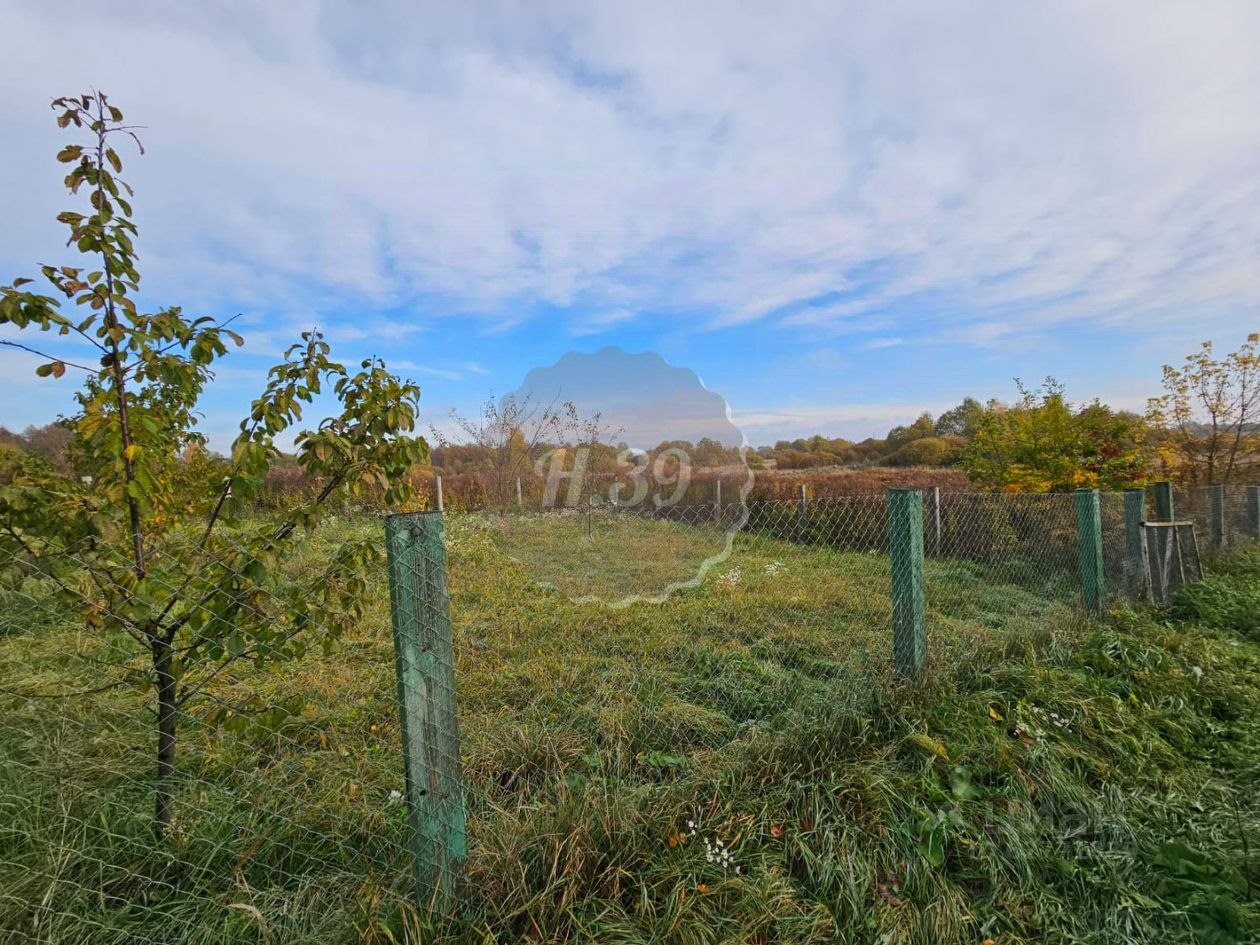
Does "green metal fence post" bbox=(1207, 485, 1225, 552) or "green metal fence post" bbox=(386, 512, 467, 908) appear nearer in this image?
"green metal fence post" bbox=(386, 512, 467, 908)

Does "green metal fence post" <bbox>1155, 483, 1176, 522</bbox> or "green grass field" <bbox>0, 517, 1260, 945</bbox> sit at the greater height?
"green metal fence post" <bbox>1155, 483, 1176, 522</bbox>

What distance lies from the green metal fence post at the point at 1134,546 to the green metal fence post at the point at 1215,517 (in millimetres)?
2642

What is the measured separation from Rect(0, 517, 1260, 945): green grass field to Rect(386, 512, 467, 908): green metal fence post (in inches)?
4.7

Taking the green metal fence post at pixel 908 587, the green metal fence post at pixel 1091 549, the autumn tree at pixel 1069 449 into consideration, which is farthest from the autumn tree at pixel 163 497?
the autumn tree at pixel 1069 449

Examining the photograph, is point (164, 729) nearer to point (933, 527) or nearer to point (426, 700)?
point (426, 700)

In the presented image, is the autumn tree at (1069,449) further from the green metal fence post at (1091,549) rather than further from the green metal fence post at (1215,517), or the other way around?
the green metal fence post at (1091,549)

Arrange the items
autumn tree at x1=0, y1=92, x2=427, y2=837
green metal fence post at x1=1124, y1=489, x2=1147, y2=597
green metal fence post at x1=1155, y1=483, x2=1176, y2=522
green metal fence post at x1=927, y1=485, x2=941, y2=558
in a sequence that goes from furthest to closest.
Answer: green metal fence post at x1=927, y1=485, x2=941, y2=558, green metal fence post at x1=1155, y1=483, x2=1176, y2=522, green metal fence post at x1=1124, y1=489, x2=1147, y2=597, autumn tree at x1=0, y1=92, x2=427, y2=837

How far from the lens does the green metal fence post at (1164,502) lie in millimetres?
5543

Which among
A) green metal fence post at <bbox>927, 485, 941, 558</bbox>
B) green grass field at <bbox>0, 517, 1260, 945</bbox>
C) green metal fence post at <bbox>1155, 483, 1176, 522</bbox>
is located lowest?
green grass field at <bbox>0, 517, 1260, 945</bbox>

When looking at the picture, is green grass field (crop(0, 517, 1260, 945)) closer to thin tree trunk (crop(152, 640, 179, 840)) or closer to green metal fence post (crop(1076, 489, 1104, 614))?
thin tree trunk (crop(152, 640, 179, 840))

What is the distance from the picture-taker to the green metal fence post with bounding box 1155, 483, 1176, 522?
5543mm

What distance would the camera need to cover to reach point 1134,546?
5078 millimetres

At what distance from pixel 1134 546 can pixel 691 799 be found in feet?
16.9

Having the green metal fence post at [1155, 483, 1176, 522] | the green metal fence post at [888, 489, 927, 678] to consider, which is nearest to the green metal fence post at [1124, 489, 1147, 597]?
the green metal fence post at [1155, 483, 1176, 522]
